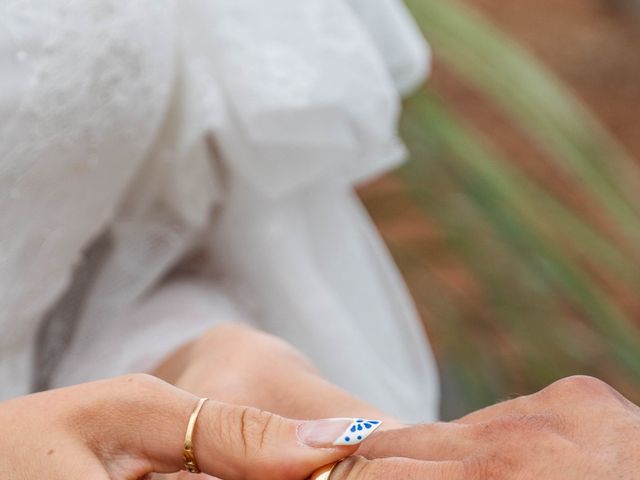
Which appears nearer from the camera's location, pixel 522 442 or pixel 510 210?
pixel 522 442

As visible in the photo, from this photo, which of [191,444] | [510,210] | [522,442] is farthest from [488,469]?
[510,210]

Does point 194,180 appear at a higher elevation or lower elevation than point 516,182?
higher

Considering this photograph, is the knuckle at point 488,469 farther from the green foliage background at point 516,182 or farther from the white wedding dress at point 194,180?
the green foliage background at point 516,182

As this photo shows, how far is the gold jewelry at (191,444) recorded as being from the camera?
1.36 feet

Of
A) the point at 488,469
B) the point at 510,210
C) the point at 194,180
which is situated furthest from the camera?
the point at 510,210

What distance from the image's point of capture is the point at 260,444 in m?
0.42

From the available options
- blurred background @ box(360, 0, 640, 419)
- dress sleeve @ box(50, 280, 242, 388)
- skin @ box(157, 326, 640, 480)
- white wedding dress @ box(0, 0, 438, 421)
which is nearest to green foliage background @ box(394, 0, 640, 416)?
blurred background @ box(360, 0, 640, 419)

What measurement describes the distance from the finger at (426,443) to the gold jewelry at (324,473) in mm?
41

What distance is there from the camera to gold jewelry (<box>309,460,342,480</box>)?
1.38 feet

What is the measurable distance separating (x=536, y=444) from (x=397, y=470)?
6 cm

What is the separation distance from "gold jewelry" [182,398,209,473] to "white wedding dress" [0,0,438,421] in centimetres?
22

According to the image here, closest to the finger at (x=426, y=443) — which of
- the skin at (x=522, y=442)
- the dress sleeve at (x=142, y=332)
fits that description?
the skin at (x=522, y=442)

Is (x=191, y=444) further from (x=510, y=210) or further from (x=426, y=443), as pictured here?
(x=510, y=210)

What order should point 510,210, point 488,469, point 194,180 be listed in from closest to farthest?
1. point 488,469
2. point 194,180
3. point 510,210
